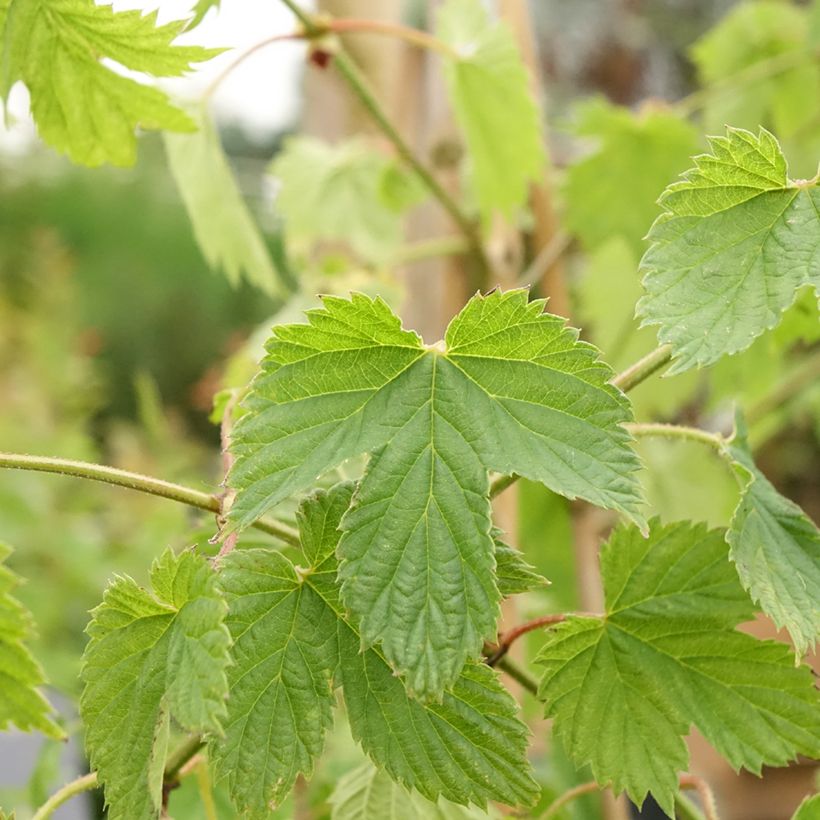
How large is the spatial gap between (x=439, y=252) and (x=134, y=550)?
4.20 ft

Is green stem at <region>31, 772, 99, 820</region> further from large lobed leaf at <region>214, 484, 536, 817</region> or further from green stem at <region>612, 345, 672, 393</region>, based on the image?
green stem at <region>612, 345, 672, 393</region>

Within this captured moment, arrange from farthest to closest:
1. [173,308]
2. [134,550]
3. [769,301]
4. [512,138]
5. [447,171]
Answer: [173,308]
[134,550]
[447,171]
[512,138]
[769,301]

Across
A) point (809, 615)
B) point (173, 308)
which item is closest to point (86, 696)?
point (809, 615)

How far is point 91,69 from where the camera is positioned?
0.53 metres

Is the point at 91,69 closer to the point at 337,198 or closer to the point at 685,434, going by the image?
the point at 685,434

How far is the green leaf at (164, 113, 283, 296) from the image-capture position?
0.71 metres

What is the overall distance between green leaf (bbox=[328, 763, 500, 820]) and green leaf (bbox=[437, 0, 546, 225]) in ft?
1.82

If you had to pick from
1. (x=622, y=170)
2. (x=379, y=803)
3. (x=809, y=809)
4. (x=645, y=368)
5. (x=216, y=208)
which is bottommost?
(x=809, y=809)

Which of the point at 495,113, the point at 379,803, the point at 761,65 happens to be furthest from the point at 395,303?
the point at 379,803

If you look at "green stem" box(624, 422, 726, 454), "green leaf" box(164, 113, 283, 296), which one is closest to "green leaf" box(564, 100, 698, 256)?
"green leaf" box(164, 113, 283, 296)

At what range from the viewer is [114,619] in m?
0.41

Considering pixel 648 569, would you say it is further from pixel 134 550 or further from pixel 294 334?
pixel 134 550

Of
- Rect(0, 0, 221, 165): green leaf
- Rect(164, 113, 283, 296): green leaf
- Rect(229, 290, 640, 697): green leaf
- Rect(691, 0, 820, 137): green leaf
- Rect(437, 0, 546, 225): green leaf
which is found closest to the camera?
Rect(229, 290, 640, 697): green leaf

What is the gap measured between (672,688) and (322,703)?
0.16 meters
